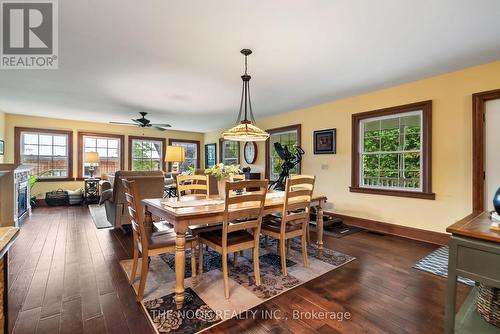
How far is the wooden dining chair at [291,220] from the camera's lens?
2.49 meters

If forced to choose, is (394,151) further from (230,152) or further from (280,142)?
(230,152)

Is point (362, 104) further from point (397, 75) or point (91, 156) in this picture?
point (91, 156)

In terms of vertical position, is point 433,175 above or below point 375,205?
above

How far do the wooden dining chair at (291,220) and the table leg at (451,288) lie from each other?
138 cm

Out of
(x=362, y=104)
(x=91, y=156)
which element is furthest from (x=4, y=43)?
(x=362, y=104)

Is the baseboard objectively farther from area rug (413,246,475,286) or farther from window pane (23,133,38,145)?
window pane (23,133,38,145)

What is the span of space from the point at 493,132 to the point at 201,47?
3.73 metres

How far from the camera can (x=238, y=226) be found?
2141 millimetres

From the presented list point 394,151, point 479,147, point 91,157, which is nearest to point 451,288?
point 479,147

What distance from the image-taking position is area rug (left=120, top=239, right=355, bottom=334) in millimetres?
1795

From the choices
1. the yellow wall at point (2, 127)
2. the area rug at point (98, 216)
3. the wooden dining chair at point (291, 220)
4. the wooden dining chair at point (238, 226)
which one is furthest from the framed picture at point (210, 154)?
the wooden dining chair at point (238, 226)

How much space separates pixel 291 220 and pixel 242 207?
2.32 ft

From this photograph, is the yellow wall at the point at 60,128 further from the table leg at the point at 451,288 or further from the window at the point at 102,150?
the table leg at the point at 451,288

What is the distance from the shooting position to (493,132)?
9.86 ft
